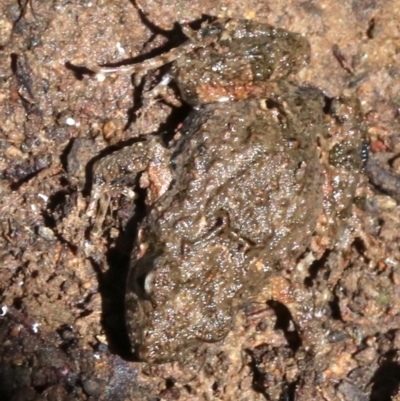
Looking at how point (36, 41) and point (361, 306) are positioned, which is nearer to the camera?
point (361, 306)

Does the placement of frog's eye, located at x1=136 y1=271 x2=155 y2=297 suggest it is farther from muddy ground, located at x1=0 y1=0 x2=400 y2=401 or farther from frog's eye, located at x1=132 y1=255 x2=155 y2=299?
muddy ground, located at x1=0 y1=0 x2=400 y2=401

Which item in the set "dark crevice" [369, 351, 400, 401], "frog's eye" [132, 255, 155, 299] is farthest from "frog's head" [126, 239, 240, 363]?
"dark crevice" [369, 351, 400, 401]

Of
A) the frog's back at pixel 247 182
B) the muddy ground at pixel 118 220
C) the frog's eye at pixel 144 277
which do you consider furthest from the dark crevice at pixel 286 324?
the frog's eye at pixel 144 277

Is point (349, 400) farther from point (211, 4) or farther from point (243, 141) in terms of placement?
point (211, 4)

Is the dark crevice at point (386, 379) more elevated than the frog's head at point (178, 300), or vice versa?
the frog's head at point (178, 300)

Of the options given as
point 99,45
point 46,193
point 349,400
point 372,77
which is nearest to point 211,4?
point 99,45

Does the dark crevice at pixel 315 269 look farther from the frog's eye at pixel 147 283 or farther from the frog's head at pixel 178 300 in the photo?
the frog's eye at pixel 147 283

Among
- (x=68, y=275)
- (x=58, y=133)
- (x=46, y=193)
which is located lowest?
(x=68, y=275)
